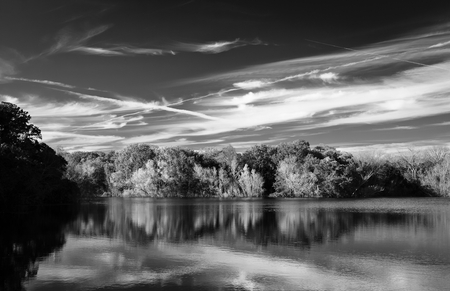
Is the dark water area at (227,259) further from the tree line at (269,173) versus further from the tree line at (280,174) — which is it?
the tree line at (280,174)

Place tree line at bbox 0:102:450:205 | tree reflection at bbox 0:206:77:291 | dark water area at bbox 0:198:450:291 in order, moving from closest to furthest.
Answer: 1. dark water area at bbox 0:198:450:291
2. tree reflection at bbox 0:206:77:291
3. tree line at bbox 0:102:450:205

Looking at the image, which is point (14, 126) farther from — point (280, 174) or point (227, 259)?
point (280, 174)

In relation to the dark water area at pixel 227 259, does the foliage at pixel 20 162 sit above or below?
above

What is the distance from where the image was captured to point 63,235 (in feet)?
72.7

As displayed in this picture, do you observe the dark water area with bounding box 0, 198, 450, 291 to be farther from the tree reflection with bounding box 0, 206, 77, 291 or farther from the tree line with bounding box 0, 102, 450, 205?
the tree line with bounding box 0, 102, 450, 205

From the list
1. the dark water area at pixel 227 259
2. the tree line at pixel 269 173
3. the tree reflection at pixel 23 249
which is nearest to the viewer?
the dark water area at pixel 227 259

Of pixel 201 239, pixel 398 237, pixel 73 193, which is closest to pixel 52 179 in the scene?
pixel 73 193

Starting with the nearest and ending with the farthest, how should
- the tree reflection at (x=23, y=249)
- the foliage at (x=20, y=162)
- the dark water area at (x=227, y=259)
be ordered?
1. the dark water area at (x=227, y=259)
2. the tree reflection at (x=23, y=249)
3. the foliage at (x=20, y=162)

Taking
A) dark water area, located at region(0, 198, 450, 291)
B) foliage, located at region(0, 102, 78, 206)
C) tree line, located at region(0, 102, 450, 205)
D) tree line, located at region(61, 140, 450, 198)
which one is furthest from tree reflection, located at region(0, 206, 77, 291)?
tree line, located at region(61, 140, 450, 198)

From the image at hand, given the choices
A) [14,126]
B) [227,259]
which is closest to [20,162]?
[14,126]

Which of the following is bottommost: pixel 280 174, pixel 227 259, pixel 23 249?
pixel 227 259

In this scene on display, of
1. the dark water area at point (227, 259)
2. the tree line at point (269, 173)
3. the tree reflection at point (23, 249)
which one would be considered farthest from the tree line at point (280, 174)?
the dark water area at point (227, 259)

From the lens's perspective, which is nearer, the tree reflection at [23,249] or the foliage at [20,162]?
the tree reflection at [23,249]

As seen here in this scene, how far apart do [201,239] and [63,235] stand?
24.0 feet
